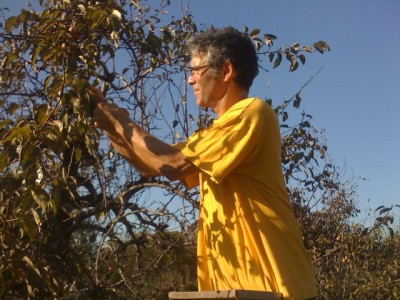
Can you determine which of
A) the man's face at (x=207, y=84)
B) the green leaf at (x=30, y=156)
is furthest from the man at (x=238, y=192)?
Answer: the green leaf at (x=30, y=156)

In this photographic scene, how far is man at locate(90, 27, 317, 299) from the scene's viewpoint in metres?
2.02

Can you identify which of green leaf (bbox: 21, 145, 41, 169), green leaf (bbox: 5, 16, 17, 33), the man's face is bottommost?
green leaf (bbox: 21, 145, 41, 169)

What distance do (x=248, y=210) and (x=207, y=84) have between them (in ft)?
1.74

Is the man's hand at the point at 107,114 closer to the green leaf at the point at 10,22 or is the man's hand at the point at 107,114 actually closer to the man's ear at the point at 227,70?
the man's ear at the point at 227,70

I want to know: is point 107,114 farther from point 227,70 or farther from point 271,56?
point 271,56

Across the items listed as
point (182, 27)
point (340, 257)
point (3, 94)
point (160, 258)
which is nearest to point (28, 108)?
point (3, 94)

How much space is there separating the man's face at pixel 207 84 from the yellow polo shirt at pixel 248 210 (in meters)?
0.23

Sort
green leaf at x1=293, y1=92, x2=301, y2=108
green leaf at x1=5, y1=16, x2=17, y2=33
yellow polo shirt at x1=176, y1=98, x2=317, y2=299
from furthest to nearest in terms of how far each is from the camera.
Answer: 1. green leaf at x1=293, y1=92, x2=301, y2=108
2. green leaf at x1=5, y1=16, x2=17, y2=33
3. yellow polo shirt at x1=176, y1=98, x2=317, y2=299

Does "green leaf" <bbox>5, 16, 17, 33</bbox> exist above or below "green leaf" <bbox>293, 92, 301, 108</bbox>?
below

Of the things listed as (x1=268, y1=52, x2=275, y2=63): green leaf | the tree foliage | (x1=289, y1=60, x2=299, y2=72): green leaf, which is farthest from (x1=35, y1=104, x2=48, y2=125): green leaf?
(x1=289, y1=60, x2=299, y2=72): green leaf

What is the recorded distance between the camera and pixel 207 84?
7.69 feet

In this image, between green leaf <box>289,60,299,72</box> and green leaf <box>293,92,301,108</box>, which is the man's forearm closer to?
green leaf <box>289,60,299,72</box>

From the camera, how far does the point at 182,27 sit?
4098 mm

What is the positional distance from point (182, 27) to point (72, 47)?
1.67m
